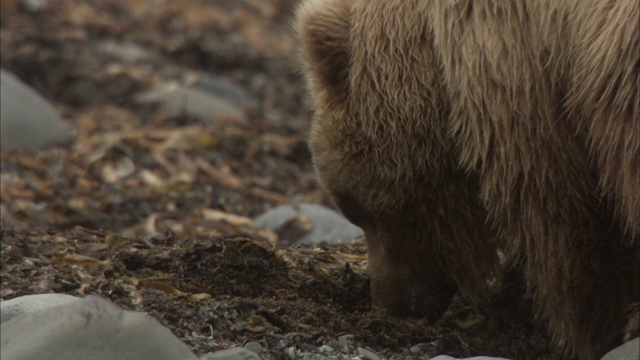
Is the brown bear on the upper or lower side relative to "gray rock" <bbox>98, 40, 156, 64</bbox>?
upper

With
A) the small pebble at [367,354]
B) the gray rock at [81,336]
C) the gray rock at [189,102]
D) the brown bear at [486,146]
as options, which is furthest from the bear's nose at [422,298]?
the gray rock at [189,102]

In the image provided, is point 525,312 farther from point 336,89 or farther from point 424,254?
point 336,89

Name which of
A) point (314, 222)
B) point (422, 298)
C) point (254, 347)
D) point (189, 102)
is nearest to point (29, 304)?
point (254, 347)

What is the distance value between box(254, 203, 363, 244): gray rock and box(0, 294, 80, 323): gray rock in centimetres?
289

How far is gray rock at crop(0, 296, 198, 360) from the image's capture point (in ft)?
12.5

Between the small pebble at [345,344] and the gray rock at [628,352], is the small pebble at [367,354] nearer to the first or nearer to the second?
the small pebble at [345,344]

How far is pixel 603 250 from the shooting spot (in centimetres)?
509

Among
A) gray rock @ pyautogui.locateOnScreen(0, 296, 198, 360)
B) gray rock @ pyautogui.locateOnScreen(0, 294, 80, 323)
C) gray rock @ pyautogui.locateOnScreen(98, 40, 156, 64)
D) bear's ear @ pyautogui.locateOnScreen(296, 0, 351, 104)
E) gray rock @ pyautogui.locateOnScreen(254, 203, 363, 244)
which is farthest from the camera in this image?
gray rock @ pyautogui.locateOnScreen(98, 40, 156, 64)

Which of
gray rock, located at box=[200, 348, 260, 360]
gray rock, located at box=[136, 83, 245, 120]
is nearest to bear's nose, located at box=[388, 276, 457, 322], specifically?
gray rock, located at box=[200, 348, 260, 360]

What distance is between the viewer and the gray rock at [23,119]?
865 centimetres

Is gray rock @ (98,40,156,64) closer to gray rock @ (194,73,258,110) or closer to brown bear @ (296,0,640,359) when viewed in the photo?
gray rock @ (194,73,258,110)

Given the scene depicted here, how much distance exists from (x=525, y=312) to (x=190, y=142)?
3964mm

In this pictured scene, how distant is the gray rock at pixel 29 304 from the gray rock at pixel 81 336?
435 millimetres

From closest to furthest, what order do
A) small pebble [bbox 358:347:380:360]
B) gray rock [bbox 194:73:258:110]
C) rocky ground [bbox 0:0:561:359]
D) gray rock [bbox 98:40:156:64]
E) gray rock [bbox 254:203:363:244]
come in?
1. small pebble [bbox 358:347:380:360]
2. rocky ground [bbox 0:0:561:359]
3. gray rock [bbox 254:203:363:244]
4. gray rock [bbox 194:73:258:110]
5. gray rock [bbox 98:40:156:64]
